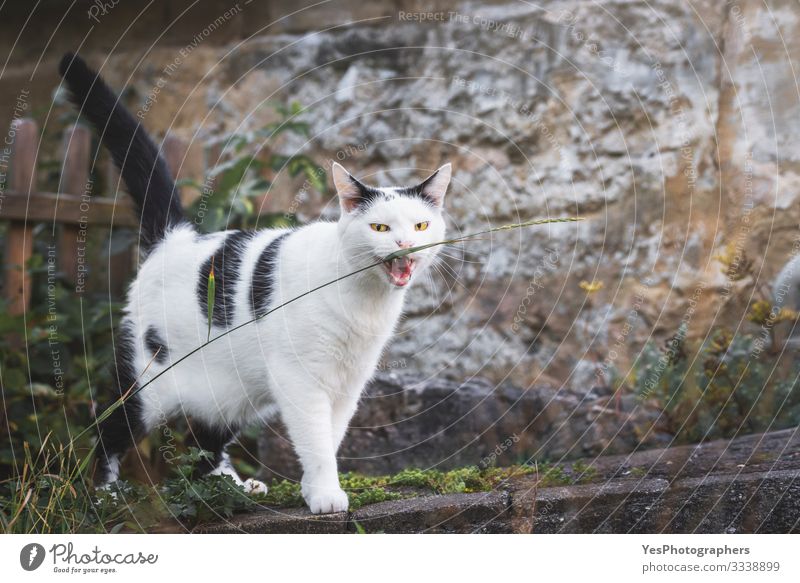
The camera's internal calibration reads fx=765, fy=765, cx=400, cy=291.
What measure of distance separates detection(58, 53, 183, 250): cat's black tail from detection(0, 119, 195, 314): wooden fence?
66cm

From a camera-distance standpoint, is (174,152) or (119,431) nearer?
(119,431)

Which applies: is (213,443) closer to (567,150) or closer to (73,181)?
(73,181)

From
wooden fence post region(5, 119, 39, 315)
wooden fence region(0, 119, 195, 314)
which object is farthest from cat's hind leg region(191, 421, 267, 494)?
wooden fence post region(5, 119, 39, 315)

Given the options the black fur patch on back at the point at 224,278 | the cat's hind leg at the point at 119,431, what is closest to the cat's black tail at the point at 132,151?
the black fur patch on back at the point at 224,278

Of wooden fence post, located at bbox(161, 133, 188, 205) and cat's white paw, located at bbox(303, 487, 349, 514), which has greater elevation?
wooden fence post, located at bbox(161, 133, 188, 205)

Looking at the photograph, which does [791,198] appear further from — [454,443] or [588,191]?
[454,443]

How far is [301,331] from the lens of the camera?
183 cm

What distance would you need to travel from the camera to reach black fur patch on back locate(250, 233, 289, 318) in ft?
6.35

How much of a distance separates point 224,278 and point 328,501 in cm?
66

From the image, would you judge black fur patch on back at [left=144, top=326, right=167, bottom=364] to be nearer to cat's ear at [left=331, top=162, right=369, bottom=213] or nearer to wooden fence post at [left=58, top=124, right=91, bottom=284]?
cat's ear at [left=331, top=162, right=369, bottom=213]

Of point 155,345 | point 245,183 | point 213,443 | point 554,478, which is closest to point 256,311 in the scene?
point 155,345

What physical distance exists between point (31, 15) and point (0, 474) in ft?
7.77

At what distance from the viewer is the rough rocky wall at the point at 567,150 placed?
113 inches
